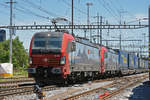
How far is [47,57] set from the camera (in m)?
16.9

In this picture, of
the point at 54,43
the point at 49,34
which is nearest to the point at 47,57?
the point at 54,43

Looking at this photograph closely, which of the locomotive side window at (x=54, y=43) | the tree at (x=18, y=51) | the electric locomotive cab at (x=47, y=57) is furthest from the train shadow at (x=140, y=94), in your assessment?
the tree at (x=18, y=51)

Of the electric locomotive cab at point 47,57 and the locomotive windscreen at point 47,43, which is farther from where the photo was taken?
the locomotive windscreen at point 47,43

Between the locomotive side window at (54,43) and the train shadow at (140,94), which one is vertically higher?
the locomotive side window at (54,43)

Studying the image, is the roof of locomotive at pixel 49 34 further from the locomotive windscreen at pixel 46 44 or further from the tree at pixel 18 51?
the tree at pixel 18 51

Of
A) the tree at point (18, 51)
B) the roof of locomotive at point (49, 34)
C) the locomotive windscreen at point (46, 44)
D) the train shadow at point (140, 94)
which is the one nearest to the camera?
the train shadow at point (140, 94)

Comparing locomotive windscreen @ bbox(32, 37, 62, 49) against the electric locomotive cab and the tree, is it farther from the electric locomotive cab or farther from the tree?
the tree

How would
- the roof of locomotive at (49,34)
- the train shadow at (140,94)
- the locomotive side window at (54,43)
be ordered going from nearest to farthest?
the train shadow at (140,94)
the locomotive side window at (54,43)
the roof of locomotive at (49,34)

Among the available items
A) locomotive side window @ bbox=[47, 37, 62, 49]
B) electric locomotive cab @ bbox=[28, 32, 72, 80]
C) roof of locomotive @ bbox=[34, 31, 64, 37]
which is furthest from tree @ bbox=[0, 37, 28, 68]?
locomotive side window @ bbox=[47, 37, 62, 49]

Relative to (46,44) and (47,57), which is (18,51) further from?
(47,57)

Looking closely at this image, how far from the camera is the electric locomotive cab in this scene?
656 inches

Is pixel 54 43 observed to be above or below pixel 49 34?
below

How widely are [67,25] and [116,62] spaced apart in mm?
7365

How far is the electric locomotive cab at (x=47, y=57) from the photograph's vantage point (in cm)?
1667
